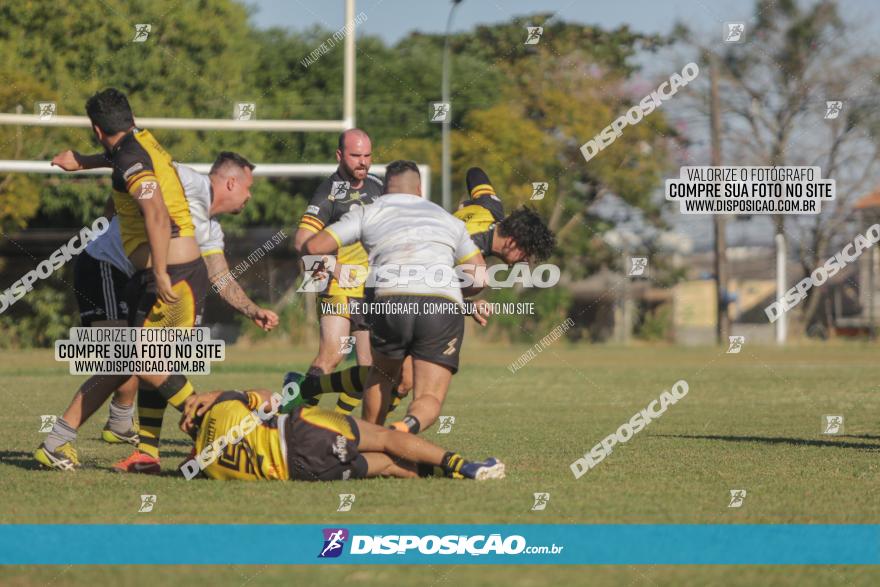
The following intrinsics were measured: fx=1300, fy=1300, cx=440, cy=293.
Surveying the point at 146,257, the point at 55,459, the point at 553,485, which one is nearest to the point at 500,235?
the point at 553,485

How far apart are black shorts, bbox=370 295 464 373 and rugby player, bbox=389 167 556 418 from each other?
0.71m

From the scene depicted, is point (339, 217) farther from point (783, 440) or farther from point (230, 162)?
point (783, 440)

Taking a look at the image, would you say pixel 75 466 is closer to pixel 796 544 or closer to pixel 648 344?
pixel 796 544

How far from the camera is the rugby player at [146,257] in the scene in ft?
27.6

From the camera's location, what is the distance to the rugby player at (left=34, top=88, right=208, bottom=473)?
841 cm

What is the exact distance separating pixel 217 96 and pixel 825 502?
25481 millimetres

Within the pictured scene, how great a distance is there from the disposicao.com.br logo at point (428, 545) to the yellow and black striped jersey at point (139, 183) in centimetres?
325

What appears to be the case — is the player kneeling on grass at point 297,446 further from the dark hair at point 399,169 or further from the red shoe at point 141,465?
the dark hair at point 399,169

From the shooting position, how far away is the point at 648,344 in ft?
141

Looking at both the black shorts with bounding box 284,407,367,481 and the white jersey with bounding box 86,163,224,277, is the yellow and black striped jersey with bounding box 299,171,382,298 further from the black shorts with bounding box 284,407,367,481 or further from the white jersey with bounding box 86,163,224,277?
the black shorts with bounding box 284,407,367,481

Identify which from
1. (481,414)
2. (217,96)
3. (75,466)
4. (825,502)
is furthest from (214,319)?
(825,502)

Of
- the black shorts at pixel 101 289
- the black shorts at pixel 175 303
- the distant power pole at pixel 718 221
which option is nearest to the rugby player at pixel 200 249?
the black shorts at pixel 101 289

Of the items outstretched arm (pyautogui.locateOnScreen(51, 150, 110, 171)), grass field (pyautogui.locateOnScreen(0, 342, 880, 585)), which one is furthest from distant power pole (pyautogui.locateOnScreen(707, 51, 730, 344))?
outstretched arm (pyautogui.locateOnScreen(51, 150, 110, 171))

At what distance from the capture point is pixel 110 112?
8609 mm
